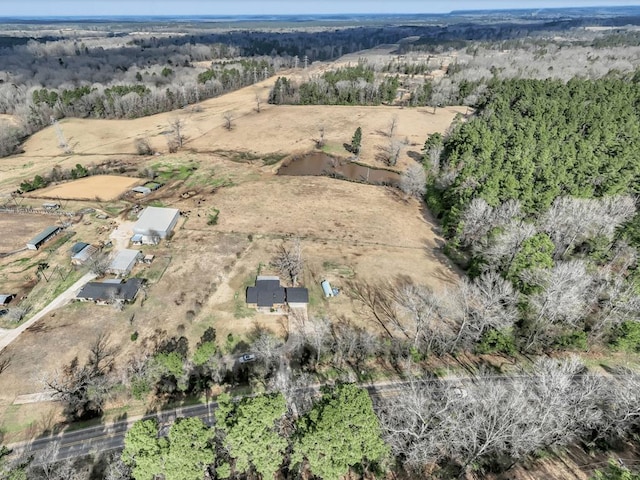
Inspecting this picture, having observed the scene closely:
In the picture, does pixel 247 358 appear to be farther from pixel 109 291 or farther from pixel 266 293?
pixel 109 291

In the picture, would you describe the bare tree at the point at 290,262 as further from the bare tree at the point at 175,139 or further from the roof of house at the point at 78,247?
the bare tree at the point at 175,139

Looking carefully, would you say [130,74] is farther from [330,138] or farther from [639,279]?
[639,279]

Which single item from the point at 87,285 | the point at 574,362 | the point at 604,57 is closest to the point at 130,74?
the point at 87,285

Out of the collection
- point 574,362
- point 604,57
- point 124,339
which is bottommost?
point 124,339

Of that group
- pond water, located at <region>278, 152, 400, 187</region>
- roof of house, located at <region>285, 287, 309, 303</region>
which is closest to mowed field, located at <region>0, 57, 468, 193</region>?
pond water, located at <region>278, 152, 400, 187</region>

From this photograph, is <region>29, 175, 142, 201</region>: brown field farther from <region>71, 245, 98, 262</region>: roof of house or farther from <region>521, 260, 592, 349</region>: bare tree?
<region>521, 260, 592, 349</region>: bare tree

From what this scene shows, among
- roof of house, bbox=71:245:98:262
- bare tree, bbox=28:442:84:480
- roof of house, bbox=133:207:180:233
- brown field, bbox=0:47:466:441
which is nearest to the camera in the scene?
bare tree, bbox=28:442:84:480
